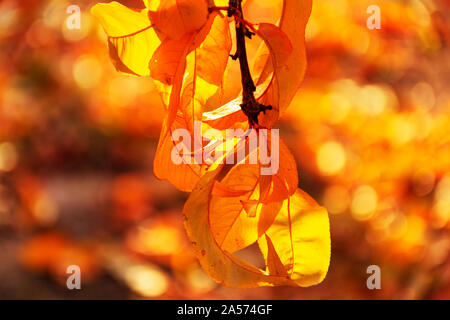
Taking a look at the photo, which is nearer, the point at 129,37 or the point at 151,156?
the point at 129,37

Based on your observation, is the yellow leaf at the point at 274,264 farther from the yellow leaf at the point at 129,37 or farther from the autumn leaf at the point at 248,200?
the yellow leaf at the point at 129,37

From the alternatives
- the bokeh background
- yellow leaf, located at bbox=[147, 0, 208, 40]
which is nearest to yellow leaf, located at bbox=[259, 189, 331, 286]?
yellow leaf, located at bbox=[147, 0, 208, 40]

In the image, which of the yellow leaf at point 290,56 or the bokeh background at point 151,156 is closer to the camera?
the yellow leaf at point 290,56

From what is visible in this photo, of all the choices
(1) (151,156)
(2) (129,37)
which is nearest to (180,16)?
(2) (129,37)

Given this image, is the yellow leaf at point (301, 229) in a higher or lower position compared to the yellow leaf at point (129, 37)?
lower

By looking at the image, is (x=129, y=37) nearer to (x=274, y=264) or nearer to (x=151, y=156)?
(x=274, y=264)

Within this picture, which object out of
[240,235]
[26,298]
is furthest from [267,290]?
[240,235]

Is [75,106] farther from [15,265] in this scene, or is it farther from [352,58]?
[352,58]

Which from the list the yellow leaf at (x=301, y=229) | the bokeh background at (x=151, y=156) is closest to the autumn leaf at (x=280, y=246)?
the yellow leaf at (x=301, y=229)
